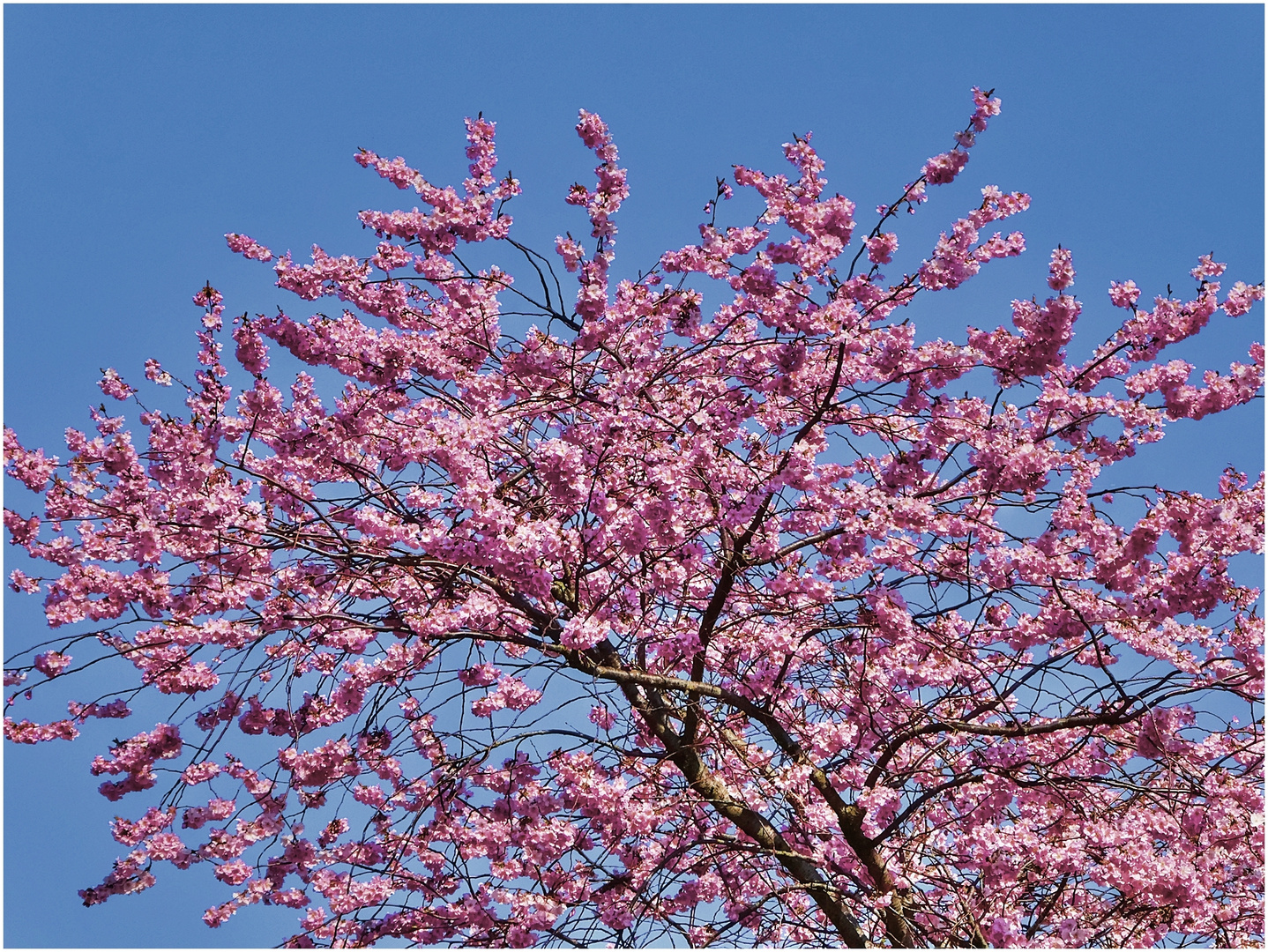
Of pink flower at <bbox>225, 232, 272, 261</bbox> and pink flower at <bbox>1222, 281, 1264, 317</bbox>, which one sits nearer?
pink flower at <bbox>1222, 281, 1264, 317</bbox>

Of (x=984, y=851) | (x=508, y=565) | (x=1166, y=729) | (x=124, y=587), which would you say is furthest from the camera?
(x=124, y=587)

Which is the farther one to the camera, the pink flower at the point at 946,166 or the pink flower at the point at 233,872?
the pink flower at the point at 233,872

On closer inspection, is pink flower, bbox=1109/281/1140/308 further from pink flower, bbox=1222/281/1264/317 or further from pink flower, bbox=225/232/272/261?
pink flower, bbox=225/232/272/261

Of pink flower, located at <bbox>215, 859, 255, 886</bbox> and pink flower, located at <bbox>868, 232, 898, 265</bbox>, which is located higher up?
pink flower, located at <bbox>868, 232, 898, 265</bbox>

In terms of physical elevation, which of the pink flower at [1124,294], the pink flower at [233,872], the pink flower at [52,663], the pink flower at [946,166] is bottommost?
the pink flower at [233,872]

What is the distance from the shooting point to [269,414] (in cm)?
724

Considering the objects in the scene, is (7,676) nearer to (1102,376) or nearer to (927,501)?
(927,501)

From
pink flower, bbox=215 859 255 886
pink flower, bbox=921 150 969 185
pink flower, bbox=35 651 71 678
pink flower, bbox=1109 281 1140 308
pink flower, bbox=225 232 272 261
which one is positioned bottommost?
pink flower, bbox=215 859 255 886

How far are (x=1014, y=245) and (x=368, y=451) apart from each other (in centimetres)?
502

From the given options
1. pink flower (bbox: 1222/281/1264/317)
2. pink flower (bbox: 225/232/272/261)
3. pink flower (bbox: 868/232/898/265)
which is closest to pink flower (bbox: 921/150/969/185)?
pink flower (bbox: 868/232/898/265)

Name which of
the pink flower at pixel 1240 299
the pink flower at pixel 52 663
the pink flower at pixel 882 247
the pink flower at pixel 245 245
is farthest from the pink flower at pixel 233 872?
the pink flower at pixel 1240 299

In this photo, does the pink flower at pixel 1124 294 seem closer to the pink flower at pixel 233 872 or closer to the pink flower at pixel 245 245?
the pink flower at pixel 245 245

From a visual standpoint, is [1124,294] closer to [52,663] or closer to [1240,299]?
[1240,299]

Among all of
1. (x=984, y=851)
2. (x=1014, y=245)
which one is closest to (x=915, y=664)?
(x=984, y=851)
